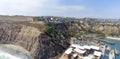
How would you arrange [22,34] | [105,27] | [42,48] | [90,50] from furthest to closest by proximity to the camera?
[105,27] → [22,34] → [90,50] → [42,48]

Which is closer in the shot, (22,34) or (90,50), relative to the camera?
(90,50)

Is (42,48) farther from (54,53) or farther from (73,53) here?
(73,53)

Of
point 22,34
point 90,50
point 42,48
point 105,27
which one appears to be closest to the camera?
point 42,48

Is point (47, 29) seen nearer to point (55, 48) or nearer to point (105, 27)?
point (55, 48)

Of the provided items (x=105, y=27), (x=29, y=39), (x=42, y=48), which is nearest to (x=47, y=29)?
(x=29, y=39)

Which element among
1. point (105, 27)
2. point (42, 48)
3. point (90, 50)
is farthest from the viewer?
point (105, 27)

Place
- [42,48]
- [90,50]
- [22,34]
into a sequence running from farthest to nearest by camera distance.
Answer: [22,34] < [90,50] < [42,48]

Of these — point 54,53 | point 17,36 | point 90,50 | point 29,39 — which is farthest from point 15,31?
point 90,50

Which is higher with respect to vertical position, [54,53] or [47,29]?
[47,29]
